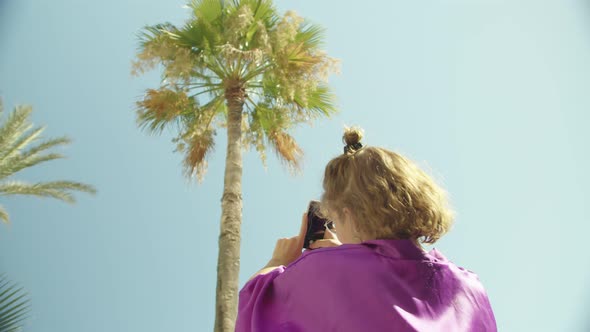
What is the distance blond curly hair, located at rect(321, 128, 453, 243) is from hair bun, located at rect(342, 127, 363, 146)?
0.72 feet

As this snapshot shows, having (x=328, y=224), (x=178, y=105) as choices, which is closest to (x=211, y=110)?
(x=178, y=105)

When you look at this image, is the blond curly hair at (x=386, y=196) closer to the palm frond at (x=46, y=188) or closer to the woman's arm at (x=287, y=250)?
the woman's arm at (x=287, y=250)

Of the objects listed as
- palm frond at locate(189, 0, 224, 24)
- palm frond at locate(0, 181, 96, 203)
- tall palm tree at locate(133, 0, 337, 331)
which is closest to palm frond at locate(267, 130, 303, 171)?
tall palm tree at locate(133, 0, 337, 331)

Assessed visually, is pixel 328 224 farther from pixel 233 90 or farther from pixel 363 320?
pixel 233 90

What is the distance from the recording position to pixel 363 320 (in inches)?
53.7

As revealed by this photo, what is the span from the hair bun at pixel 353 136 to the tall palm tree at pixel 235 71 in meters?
5.38

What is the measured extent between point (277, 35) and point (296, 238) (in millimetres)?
6756

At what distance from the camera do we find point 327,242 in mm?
1835

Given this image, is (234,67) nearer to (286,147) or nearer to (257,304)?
(286,147)

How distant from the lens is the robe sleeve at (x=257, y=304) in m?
1.43

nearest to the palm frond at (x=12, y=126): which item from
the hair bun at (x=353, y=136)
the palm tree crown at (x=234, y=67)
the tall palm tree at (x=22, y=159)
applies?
the tall palm tree at (x=22, y=159)

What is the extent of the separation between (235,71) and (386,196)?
22.6 feet

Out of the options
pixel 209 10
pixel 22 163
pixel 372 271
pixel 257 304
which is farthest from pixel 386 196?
pixel 22 163

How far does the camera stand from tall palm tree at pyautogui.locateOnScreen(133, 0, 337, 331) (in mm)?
7852
